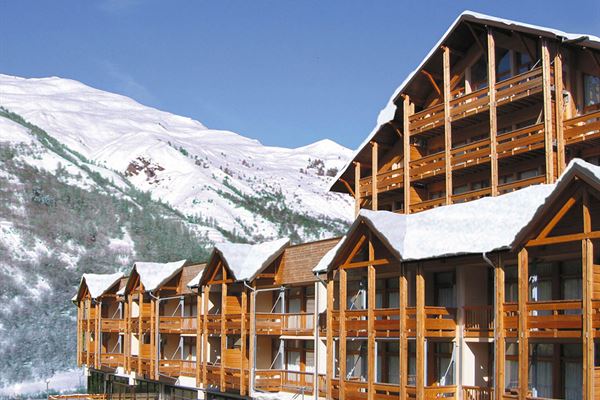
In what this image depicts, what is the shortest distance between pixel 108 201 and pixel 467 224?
7962 centimetres

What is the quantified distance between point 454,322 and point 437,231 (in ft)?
9.00

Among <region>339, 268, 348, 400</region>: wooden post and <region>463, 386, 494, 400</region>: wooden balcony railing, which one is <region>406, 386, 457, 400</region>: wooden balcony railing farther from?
<region>339, 268, 348, 400</region>: wooden post

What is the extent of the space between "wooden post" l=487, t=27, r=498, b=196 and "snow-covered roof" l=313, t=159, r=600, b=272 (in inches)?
160

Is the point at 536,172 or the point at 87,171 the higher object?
the point at 87,171

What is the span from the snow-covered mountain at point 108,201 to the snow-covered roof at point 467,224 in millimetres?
50735

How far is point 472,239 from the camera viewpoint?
960 inches

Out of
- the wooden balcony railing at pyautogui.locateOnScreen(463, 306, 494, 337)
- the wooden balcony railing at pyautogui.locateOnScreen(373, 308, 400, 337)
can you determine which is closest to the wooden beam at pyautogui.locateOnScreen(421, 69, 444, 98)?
the wooden balcony railing at pyautogui.locateOnScreen(373, 308, 400, 337)

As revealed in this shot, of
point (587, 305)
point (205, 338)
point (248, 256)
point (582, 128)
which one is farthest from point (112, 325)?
point (587, 305)

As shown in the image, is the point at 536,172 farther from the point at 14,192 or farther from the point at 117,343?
the point at 14,192

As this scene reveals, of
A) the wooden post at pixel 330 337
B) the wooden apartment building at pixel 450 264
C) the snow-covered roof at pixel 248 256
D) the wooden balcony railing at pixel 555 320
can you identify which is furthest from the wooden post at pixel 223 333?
the wooden balcony railing at pixel 555 320

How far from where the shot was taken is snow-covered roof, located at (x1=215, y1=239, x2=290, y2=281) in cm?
3584

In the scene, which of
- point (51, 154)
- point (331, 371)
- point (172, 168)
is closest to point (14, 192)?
point (51, 154)

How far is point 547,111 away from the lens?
28453 millimetres

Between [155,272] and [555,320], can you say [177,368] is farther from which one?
[555,320]
